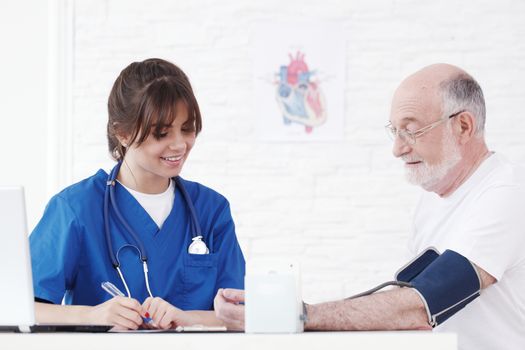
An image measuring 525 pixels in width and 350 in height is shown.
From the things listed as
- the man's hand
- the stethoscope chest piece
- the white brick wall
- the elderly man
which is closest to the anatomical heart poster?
A: the white brick wall

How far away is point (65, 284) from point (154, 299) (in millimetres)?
300

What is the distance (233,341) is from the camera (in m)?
1.49

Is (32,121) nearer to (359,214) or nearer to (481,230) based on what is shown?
(359,214)

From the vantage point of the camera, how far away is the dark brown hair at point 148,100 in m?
2.24

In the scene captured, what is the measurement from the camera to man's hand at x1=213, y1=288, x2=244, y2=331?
1.84 m

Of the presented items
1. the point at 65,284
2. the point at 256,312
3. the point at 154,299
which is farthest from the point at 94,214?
the point at 256,312

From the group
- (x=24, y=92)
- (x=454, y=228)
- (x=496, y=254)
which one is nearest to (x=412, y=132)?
(x=454, y=228)

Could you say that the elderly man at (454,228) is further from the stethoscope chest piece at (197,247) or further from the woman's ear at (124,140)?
the woman's ear at (124,140)

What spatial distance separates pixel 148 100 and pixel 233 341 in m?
0.90

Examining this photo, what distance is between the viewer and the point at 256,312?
62.4 inches

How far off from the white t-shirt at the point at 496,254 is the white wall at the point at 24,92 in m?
2.01

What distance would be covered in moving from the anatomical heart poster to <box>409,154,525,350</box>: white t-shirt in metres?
1.37

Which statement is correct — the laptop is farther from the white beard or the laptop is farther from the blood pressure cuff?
the white beard

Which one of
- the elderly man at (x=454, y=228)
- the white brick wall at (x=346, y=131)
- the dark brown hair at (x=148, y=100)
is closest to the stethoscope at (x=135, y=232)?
the dark brown hair at (x=148, y=100)
